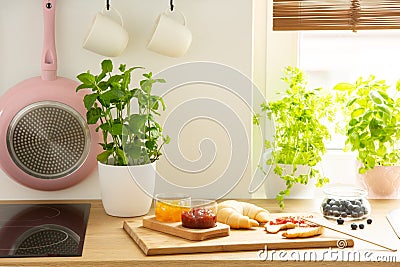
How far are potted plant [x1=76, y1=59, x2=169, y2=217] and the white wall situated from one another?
18 centimetres

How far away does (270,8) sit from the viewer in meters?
2.36

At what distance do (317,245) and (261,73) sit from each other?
77 cm

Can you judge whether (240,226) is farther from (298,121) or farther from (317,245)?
(298,121)

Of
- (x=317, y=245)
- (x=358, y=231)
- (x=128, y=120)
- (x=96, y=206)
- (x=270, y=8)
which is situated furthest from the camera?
(x=270, y=8)

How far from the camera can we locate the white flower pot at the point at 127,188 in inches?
78.0

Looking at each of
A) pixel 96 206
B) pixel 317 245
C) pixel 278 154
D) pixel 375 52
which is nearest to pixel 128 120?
pixel 96 206

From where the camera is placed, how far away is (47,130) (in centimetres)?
213

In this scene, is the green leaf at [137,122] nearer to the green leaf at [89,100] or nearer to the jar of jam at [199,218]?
the green leaf at [89,100]

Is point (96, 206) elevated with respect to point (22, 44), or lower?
lower

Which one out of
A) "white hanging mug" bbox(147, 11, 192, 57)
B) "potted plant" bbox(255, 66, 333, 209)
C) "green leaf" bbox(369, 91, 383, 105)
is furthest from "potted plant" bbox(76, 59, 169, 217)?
"green leaf" bbox(369, 91, 383, 105)

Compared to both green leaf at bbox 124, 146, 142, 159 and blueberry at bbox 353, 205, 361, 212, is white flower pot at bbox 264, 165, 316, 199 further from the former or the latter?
green leaf at bbox 124, 146, 142, 159

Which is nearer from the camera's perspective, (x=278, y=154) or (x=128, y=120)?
(x=128, y=120)

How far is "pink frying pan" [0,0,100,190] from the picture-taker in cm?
211

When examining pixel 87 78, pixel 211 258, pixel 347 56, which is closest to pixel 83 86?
pixel 87 78
